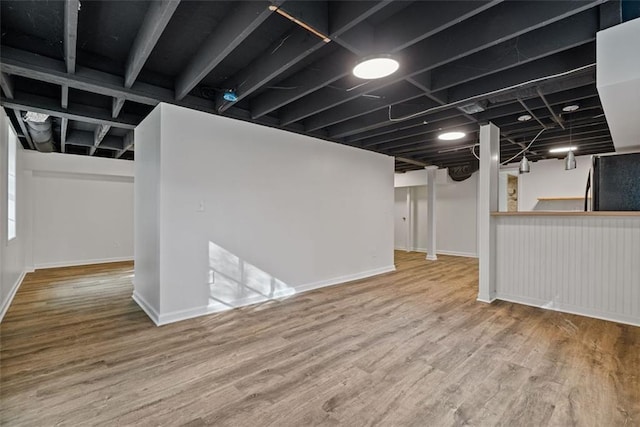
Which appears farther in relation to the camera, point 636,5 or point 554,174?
point 554,174

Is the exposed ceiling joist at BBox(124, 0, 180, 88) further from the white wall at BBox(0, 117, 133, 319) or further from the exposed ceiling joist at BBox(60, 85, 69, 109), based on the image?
the white wall at BBox(0, 117, 133, 319)

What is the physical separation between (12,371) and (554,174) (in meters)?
9.26

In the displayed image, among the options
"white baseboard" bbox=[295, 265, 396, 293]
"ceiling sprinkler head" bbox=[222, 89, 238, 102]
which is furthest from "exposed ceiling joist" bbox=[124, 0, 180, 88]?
"white baseboard" bbox=[295, 265, 396, 293]

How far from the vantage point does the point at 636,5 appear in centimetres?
194

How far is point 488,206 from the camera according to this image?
4055 mm

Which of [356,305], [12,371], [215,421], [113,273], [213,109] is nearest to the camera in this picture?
[215,421]

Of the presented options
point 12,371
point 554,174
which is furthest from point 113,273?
point 554,174

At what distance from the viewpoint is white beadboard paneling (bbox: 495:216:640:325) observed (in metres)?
3.26

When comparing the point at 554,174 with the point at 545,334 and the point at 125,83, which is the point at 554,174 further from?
the point at 125,83

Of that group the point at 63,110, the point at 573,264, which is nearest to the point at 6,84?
the point at 63,110

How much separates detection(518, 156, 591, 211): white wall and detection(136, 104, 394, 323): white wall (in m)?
4.48

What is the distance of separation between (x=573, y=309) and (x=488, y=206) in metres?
1.57

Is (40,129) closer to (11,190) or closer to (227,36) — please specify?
(11,190)

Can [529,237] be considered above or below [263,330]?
above
